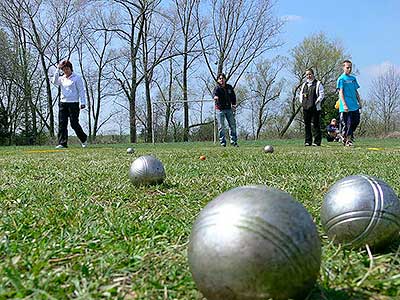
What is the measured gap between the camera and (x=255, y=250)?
154 cm

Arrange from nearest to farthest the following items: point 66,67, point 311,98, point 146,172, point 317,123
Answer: point 146,172
point 66,67
point 311,98
point 317,123

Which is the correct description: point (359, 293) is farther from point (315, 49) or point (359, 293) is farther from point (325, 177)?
point (315, 49)

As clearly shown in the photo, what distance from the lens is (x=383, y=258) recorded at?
2168 mm

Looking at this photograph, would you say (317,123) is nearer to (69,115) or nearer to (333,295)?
(69,115)

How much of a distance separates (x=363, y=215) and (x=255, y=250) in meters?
0.95

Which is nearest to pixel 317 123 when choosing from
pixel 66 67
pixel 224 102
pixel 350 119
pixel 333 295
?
pixel 350 119

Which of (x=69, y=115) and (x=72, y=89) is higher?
(x=72, y=89)

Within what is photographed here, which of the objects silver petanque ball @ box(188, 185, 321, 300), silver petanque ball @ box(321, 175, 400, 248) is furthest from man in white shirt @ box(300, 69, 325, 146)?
silver petanque ball @ box(188, 185, 321, 300)

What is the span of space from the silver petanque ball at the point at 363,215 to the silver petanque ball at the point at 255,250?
72cm

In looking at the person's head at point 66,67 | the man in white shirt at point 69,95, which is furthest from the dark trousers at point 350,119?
the person's head at point 66,67

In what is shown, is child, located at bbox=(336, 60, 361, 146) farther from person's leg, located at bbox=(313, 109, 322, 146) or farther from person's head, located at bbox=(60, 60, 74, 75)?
person's head, located at bbox=(60, 60, 74, 75)

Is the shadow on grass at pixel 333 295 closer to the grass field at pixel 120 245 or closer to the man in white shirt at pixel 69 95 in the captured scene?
the grass field at pixel 120 245

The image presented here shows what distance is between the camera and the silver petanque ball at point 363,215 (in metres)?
2.27

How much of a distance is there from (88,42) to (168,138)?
9852 millimetres
